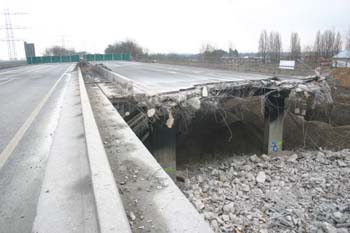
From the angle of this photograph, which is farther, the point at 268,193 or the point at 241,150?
the point at 241,150

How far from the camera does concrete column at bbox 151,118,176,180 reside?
37.7 feet

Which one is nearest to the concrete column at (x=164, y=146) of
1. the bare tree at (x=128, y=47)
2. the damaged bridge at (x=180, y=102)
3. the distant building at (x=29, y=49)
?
the damaged bridge at (x=180, y=102)

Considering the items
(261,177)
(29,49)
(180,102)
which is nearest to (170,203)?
(180,102)

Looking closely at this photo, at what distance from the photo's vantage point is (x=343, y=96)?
17.8m

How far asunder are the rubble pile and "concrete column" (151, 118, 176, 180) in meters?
1.06

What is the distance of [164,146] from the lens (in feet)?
38.3

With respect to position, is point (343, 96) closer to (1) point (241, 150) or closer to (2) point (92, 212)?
(1) point (241, 150)

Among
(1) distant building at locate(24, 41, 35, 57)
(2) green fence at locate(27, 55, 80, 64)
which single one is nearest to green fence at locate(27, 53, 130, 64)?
(2) green fence at locate(27, 55, 80, 64)

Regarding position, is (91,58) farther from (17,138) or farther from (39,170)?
(39,170)

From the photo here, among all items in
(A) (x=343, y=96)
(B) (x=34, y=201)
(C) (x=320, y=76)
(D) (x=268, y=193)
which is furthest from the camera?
(A) (x=343, y=96)

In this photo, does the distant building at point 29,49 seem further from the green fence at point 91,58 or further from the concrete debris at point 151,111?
the concrete debris at point 151,111

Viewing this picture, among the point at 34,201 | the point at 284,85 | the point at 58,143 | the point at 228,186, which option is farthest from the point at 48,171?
the point at 284,85

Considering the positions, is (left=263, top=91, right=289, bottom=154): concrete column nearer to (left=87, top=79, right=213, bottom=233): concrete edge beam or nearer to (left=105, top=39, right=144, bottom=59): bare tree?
(left=87, top=79, right=213, bottom=233): concrete edge beam

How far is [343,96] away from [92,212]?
18808 mm
